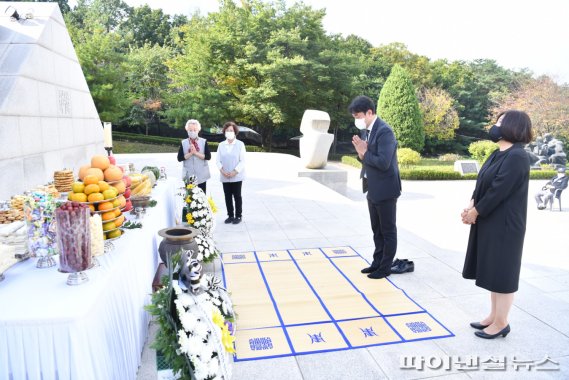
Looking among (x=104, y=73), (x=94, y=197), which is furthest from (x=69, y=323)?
(x=104, y=73)

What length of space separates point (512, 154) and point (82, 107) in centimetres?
721

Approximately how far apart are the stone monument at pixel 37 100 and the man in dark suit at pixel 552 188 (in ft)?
31.7

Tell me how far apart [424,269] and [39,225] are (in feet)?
13.4

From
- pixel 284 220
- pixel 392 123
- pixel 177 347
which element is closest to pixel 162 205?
pixel 177 347

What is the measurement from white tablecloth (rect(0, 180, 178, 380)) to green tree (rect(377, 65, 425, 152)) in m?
19.8

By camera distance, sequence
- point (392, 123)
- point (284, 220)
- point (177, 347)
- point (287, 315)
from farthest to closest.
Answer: point (392, 123) < point (284, 220) < point (287, 315) < point (177, 347)

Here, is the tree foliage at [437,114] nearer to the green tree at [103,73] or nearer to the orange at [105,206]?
the green tree at [103,73]

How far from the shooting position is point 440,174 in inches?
567

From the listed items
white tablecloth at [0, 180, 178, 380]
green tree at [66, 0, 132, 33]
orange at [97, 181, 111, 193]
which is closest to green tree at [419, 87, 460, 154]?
orange at [97, 181, 111, 193]

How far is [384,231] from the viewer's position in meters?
4.24

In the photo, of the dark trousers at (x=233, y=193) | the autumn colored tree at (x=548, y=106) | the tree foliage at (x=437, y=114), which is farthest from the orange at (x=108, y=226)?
the autumn colored tree at (x=548, y=106)

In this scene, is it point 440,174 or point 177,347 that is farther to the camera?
point 440,174

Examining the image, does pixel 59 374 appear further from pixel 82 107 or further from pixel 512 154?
pixel 82 107

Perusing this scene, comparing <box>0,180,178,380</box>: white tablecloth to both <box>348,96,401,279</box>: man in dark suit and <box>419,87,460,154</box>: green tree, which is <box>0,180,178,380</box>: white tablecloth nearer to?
<box>348,96,401,279</box>: man in dark suit
